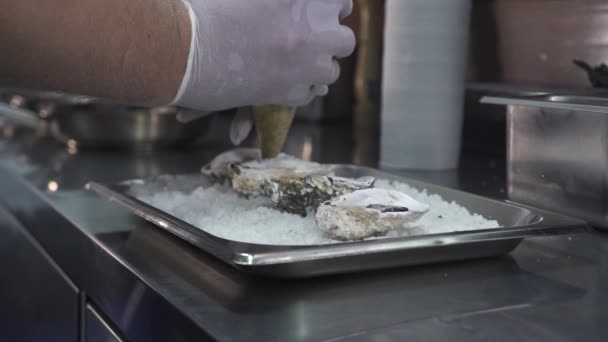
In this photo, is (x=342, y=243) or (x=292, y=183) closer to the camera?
(x=342, y=243)

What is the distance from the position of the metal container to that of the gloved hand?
0.72ft

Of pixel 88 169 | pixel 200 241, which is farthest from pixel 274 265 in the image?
pixel 88 169

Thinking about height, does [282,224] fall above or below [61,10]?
below

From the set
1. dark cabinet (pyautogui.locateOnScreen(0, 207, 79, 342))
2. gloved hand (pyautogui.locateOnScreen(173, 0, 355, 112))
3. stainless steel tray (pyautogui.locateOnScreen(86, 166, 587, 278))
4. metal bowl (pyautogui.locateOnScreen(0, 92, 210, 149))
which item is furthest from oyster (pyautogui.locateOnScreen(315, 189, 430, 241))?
metal bowl (pyautogui.locateOnScreen(0, 92, 210, 149))

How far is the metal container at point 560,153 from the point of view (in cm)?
84

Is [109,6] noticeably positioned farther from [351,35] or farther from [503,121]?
[503,121]

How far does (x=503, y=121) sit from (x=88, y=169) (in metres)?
0.85

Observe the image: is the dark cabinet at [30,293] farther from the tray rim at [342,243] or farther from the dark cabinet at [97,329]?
the tray rim at [342,243]

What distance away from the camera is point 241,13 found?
0.80 m

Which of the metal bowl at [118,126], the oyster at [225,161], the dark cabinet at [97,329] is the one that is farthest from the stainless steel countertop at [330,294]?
the metal bowl at [118,126]

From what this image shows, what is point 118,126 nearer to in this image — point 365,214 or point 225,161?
point 225,161

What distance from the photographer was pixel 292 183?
0.79 meters

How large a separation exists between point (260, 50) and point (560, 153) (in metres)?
0.40

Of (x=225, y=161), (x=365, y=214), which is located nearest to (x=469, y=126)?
(x=225, y=161)
